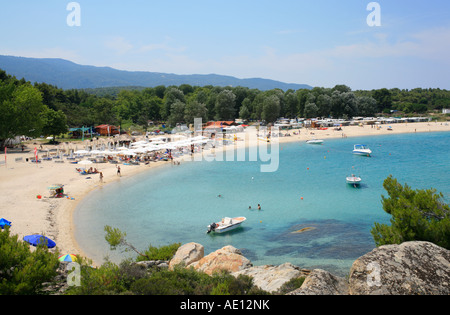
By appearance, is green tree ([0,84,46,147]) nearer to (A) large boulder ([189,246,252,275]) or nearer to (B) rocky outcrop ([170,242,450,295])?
(A) large boulder ([189,246,252,275])

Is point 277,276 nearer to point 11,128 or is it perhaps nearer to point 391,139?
point 11,128

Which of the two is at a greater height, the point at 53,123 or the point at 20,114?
the point at 20,114

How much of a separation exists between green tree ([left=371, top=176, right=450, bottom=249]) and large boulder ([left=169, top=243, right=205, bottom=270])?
24.7 feet

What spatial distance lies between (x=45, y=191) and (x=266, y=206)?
1906 centimetres

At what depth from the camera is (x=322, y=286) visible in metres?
7.57

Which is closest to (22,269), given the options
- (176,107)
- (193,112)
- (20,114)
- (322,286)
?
(322,286)

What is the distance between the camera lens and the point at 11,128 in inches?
1775

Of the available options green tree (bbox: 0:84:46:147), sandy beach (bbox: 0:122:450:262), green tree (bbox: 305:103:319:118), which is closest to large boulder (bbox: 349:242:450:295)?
sandy beach (bbox: 0:122:450:262)

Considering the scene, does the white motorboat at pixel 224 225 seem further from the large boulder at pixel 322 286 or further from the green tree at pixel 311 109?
the green tree at pixel 311 109

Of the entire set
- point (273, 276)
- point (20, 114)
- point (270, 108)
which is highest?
point (270, 108)

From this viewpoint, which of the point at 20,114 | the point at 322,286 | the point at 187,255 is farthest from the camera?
the point at 20,114

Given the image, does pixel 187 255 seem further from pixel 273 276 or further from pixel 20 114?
pixel 20 114
